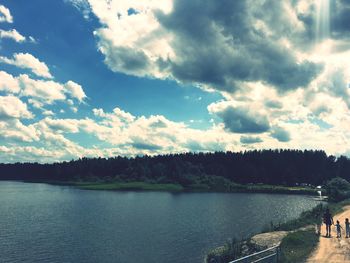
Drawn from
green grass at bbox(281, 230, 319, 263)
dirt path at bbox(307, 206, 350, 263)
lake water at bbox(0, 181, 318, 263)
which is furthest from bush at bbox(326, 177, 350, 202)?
green grass at bbox(281, 230, 319, 263)

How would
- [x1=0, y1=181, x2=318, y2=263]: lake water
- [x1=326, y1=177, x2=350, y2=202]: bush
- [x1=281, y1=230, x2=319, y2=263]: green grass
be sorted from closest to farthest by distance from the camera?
[x1=281, y1=230, x2=319, y2=263]: green grass < [x1=0, y1=181, x2=318, y2=263]: lake water < [x1=326, y1=177, x2=350, y2=202]: bush

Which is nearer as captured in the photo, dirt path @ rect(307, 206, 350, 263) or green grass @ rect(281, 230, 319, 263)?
dirt path @ rect(307, 206, 350, 263)

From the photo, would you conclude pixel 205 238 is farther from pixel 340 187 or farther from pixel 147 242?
pixel 340 187

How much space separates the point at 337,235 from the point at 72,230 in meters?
48.5

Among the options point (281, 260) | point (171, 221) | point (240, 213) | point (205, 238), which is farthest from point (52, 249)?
point (240, 213)

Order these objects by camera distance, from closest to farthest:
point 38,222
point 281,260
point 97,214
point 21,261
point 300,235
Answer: point 281,260
point 300,235
point 21,261
point 38,222
point 97,214

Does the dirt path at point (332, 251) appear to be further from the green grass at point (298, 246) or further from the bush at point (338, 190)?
the bush at point (338, 190)

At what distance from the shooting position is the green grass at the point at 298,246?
1214 inches

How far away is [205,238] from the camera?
60.2 meters

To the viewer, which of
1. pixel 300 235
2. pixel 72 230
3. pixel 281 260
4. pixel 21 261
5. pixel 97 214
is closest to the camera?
pixel 281 260

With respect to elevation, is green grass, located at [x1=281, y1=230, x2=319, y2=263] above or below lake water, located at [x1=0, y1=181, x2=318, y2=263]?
above

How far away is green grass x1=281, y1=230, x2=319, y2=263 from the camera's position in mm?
30828

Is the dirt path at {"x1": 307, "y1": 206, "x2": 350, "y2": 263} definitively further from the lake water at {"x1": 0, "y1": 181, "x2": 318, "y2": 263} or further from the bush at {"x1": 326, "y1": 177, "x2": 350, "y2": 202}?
the bush at {"x1": 326, "y1": 177, "x2": 350, "y2": 202}

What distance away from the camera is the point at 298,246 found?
36312 mm
